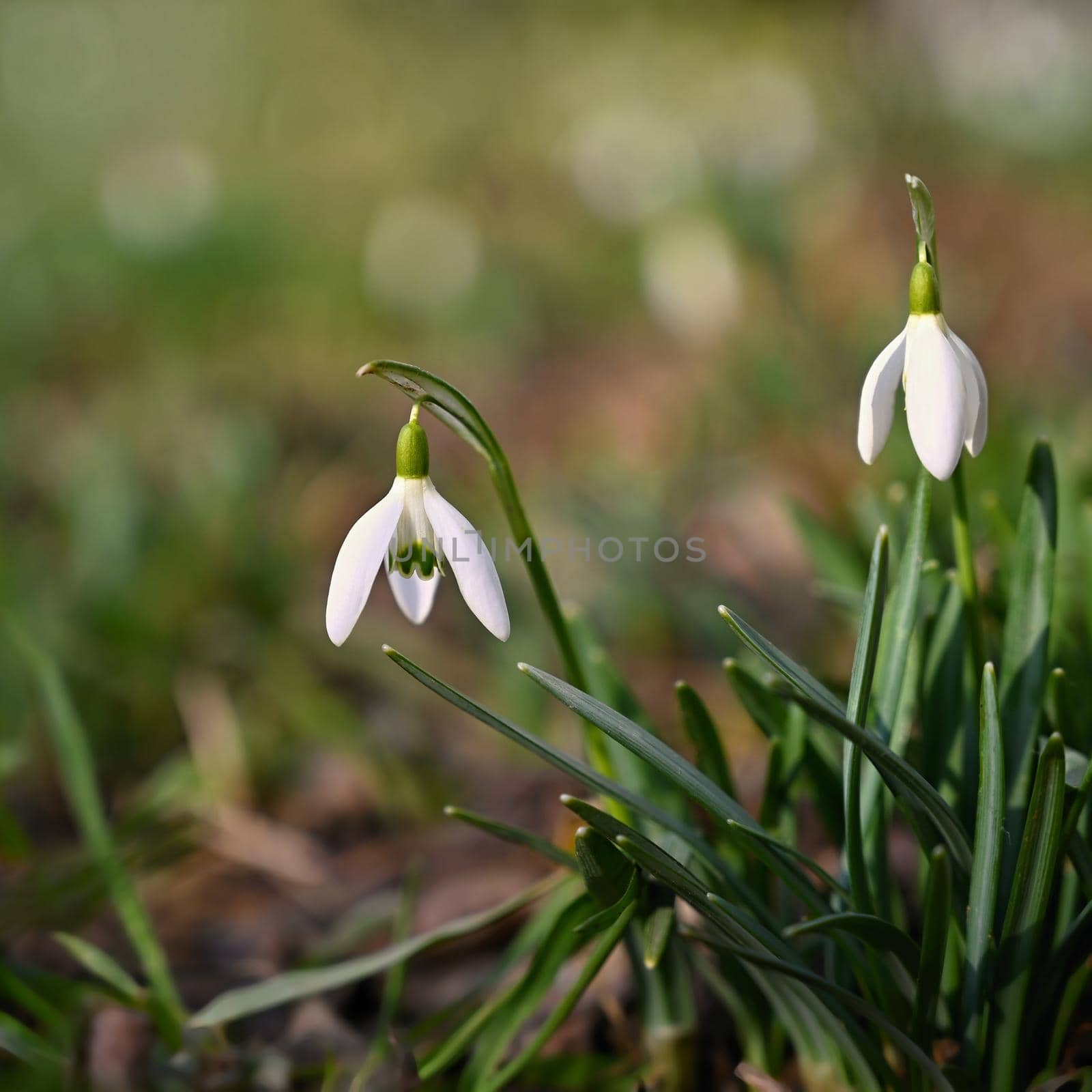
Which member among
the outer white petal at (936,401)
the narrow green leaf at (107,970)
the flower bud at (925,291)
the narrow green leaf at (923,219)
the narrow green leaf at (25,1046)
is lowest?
the narrow green leaf at (25,1046)

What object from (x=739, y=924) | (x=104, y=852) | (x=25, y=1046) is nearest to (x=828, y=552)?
(x=739, y=924)

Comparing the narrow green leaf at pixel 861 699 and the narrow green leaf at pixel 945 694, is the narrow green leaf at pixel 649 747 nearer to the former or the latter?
the narrow green leaf at pixel 861 699

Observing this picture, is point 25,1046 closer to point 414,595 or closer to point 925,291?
point 414,595

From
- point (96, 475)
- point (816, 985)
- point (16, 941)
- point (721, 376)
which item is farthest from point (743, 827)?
point (721, 376)

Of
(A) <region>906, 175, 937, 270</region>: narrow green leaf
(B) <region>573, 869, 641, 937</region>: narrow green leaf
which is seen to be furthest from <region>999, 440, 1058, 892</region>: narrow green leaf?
(B) <region>573, 869, 641, 937</region>: narrow green leaf

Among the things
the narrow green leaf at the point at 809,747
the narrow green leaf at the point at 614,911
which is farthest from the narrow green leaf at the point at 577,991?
the narrow green leaf at the point at 809,747

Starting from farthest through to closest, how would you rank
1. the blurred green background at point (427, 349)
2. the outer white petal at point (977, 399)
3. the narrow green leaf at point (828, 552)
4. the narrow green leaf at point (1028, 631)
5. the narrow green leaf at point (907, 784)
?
1. the blurred green background at point (427, 349)
2. the narrow green leaf at point (828, 552)
3. the narrow green leaf at point (1028, 631)
4. the outer white petal at point (977, 399)
5. the narrow green leaf at point (907, 784)
